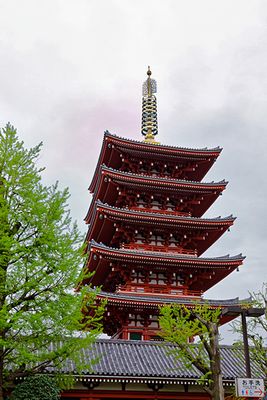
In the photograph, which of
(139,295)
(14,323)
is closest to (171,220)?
(139,295)

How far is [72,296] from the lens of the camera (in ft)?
48.4

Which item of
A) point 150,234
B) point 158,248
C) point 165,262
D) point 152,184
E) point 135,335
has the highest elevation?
point 152,184

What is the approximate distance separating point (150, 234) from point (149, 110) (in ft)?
44.2

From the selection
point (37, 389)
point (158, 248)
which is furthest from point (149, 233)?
point (37, 389)

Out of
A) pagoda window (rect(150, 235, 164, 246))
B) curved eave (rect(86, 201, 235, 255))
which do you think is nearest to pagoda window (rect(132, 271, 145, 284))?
pagoda window (rect(150, 235, 164, 246))

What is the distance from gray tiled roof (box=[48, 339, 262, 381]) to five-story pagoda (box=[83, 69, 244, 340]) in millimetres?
3306

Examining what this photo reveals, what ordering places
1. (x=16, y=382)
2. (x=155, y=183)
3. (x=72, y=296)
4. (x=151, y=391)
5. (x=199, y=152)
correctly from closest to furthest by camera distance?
(x=72, y=296) → (x=16, y=382) → (x=151, y=391) → (x=155, y=183) → (x=199, y=152)

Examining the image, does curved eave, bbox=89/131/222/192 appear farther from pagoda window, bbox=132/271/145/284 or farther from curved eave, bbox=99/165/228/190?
pagoda window, bbox=132/271/145/284

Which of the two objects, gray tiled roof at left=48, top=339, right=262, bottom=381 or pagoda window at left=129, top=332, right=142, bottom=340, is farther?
pagoda window at left=129, top=332, right=142, bottom=340

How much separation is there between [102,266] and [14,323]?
15204 mm

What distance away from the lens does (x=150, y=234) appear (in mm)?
29156

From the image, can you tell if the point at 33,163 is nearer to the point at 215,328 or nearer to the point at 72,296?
the point at 72,296

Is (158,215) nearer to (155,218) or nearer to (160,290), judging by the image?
(155,218)

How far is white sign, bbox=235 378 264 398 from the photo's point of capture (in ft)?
45.4
